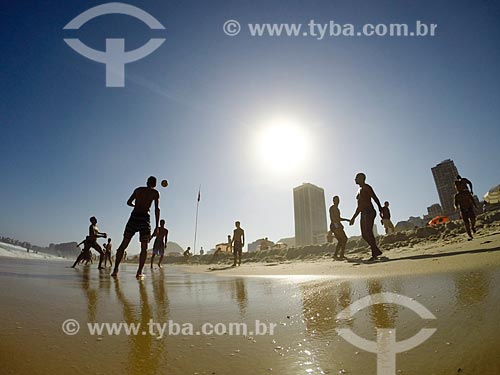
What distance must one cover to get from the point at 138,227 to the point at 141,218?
0.61 ft

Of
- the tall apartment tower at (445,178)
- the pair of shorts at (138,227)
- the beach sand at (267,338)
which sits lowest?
the beach sand at (267,338)

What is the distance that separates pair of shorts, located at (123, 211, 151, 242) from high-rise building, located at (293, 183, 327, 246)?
109646 millimetres

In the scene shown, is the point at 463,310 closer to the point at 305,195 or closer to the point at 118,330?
the point at 118,330

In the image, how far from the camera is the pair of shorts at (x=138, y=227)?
516cm

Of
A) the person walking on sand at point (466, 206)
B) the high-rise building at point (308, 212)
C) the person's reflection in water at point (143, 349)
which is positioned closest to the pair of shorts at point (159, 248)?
the person's reflection in water at point (143, 349)

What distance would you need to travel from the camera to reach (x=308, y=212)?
11875cm

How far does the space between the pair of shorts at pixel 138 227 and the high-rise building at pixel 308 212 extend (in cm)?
10965

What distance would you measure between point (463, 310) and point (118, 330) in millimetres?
1766

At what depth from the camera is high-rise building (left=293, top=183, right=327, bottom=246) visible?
379 ft

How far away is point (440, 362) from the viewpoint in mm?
855

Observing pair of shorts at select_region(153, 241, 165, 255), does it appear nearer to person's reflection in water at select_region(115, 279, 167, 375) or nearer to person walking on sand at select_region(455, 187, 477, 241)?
person's reflection in water at select_region(115, 279, 167, 375)

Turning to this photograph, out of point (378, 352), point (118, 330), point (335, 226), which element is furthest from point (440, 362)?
point (335, 226)

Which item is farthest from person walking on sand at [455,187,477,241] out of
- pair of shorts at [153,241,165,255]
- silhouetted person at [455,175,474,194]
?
pair of shorts at [153,241,165,255]

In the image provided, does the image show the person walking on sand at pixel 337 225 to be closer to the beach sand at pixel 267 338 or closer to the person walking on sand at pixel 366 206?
the person walking on sand at pixel 366 206
